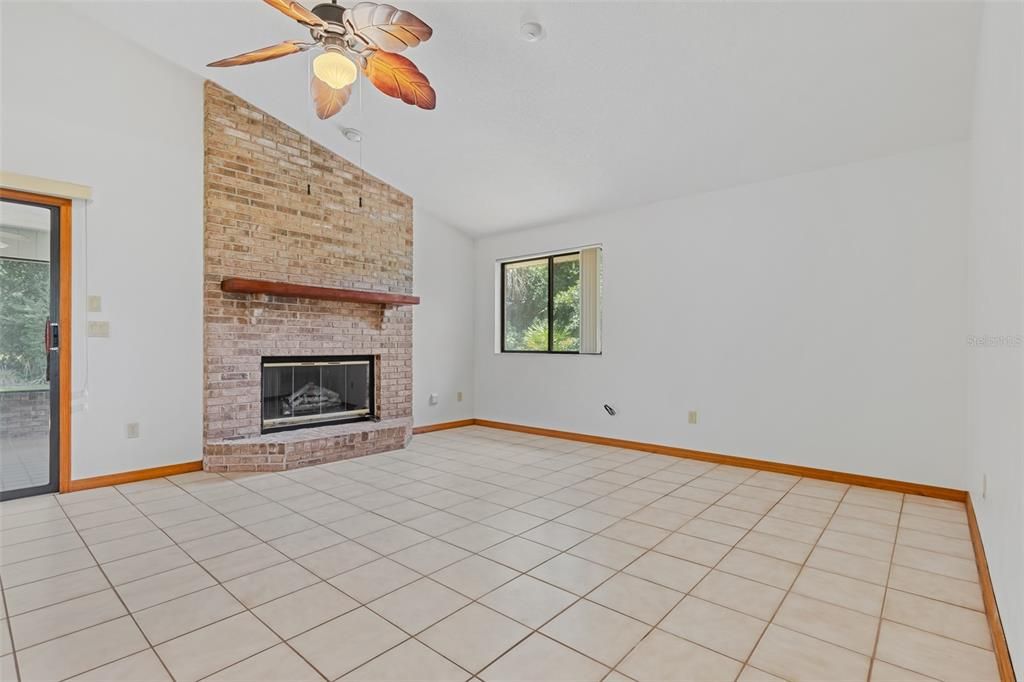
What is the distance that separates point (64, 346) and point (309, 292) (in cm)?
173

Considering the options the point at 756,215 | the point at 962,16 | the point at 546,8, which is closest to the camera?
the point at 962,16

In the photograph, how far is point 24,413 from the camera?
3.51m

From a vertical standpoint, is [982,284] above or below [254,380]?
above

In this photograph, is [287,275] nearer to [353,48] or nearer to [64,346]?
[64,346]

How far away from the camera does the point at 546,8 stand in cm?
277

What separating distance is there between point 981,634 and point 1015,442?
842mm

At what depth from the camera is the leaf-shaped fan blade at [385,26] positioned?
7.64 feet

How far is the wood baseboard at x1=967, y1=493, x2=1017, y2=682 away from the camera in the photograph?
1613mm

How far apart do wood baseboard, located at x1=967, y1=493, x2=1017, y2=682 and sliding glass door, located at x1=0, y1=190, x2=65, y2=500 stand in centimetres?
523

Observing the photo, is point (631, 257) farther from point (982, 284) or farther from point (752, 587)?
point (752, 587)

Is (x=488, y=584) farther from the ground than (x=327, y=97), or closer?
closer

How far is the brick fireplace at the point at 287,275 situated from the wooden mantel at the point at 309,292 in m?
0.19

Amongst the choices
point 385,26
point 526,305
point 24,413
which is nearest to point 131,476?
point 24,413

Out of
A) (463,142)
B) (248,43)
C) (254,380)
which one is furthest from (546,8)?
(254,380)
